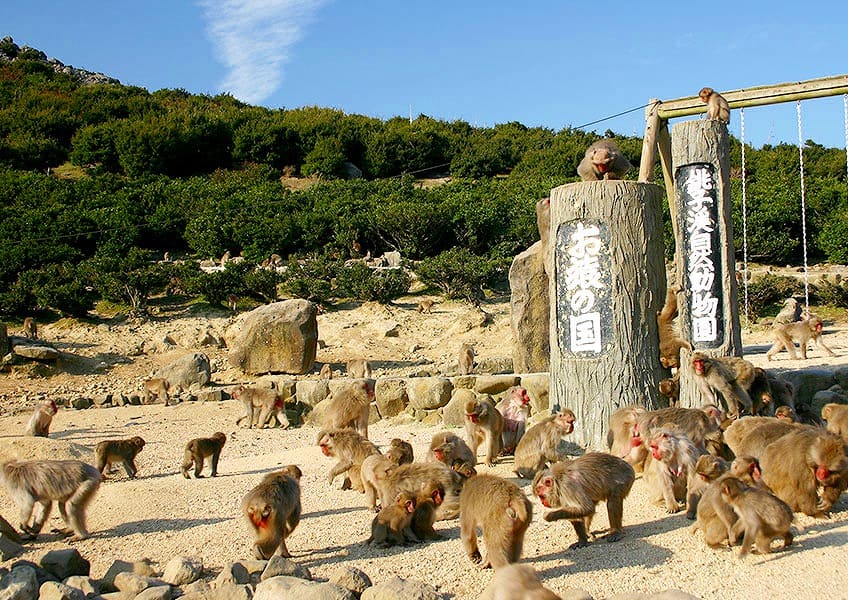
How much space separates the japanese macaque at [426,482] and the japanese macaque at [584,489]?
0.83 m

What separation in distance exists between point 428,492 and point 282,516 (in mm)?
1059

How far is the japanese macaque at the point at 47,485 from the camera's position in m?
6.70

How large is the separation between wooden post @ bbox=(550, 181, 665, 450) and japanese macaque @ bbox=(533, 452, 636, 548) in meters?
2.52

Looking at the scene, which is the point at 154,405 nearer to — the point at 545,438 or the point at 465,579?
the point at 545,438

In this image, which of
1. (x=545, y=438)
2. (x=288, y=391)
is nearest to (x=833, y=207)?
(x=288, y=391)

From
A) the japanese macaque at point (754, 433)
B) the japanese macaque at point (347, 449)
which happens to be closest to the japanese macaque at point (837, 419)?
the japanese macaque at point (754, 433)

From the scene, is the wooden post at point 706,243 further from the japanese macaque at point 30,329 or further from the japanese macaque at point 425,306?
the japanese macaque at point 30,329

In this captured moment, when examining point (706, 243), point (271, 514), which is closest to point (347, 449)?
point (271, 514)

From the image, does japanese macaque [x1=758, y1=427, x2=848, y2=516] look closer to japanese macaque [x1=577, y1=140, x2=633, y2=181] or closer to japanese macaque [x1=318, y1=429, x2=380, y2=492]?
japanese macaque [x1=318, y1=429, x2=380, y2=492]

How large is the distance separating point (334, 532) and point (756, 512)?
3.21 metres

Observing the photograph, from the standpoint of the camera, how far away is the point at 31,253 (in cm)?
2162

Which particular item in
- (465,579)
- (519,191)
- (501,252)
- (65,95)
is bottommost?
(465,579)

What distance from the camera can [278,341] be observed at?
1562cm

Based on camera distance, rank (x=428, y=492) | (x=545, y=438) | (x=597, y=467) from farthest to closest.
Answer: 1. (x=545, y=438)
2. (x=428, y=492)
3. (x=597, y=467)
